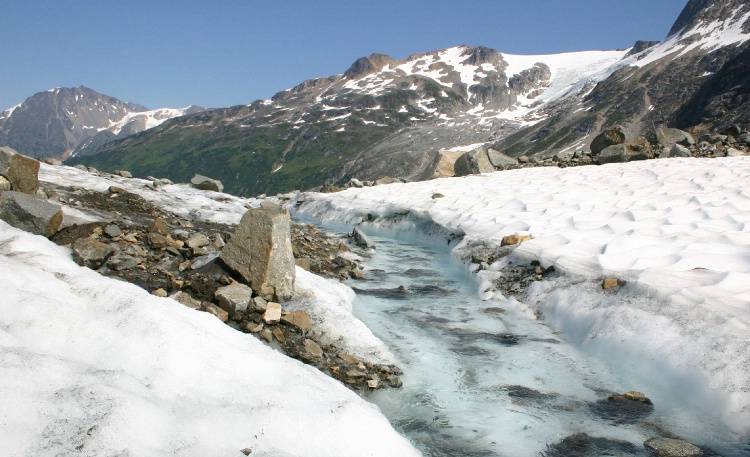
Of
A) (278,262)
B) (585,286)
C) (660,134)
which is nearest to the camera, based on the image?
A: (278,262)

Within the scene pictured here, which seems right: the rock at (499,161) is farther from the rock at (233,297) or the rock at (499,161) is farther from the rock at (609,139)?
the rock at (233,297)

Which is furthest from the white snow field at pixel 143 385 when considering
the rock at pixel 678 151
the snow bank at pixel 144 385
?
the rock at pixel 678 151

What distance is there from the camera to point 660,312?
7062 millimetres

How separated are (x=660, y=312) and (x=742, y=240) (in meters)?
4.33

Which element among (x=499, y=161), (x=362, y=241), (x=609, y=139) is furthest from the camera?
(x=609, y=139)

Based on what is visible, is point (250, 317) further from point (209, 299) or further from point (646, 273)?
point (646, 273)

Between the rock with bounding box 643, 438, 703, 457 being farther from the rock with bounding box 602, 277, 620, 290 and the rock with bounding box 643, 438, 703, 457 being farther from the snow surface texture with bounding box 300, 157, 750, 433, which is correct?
the rock with bounding box 602, 277, 620, 290

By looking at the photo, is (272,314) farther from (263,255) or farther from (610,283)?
(610,283)

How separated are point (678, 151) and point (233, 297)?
26.1 meters

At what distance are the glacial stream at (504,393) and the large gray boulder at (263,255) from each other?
62.6 inches

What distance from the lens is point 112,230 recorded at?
30.9 feet

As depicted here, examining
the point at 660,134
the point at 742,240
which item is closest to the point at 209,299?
the point at 742,240

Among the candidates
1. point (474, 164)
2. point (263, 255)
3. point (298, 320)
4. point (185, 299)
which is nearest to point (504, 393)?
point (298, 320)

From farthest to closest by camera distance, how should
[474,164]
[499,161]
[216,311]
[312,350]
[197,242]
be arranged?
[499,161] < [474,164] < [197,242] < [216,311] < [312,350]
